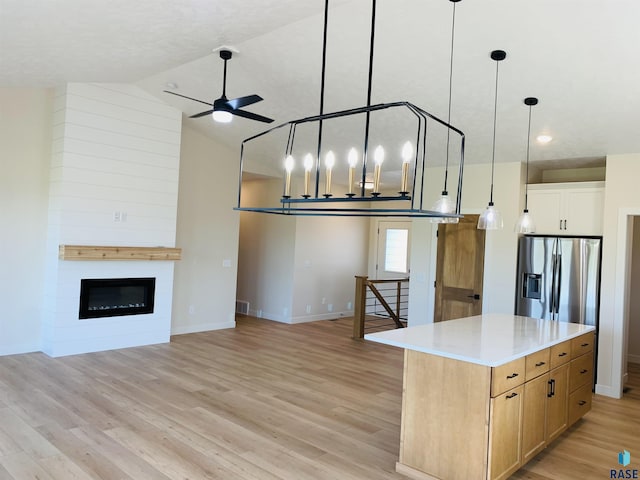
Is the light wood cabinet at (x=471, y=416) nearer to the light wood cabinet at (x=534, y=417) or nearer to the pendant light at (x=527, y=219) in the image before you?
the light wood cabinet at (x=534, y=417)

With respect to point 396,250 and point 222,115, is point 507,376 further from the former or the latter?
point 396,250

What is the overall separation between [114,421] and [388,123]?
4217mm

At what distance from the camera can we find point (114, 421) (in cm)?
367

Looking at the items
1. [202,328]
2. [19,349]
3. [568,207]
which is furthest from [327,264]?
[19,349]

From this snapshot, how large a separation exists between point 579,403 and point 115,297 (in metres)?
5.25

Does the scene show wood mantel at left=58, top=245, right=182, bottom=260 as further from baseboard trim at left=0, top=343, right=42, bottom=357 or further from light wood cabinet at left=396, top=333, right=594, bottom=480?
light wood cabinet at left=396, top=333, right=594, bottom=480

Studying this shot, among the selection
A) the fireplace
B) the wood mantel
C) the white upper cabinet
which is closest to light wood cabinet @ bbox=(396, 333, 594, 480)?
the white upper cabinet

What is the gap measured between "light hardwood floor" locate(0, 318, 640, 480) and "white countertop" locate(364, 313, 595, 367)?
85 cm

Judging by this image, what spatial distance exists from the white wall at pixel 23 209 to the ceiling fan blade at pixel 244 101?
3.05m

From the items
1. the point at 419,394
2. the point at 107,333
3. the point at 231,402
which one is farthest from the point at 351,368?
the point at 107,333

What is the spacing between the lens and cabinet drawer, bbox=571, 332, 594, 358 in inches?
154

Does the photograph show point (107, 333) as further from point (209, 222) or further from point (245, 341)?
point (209, 222)

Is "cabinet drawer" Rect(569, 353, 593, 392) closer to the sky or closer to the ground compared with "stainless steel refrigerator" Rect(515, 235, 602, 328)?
closer to the ground

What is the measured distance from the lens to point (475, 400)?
280 centimetres
